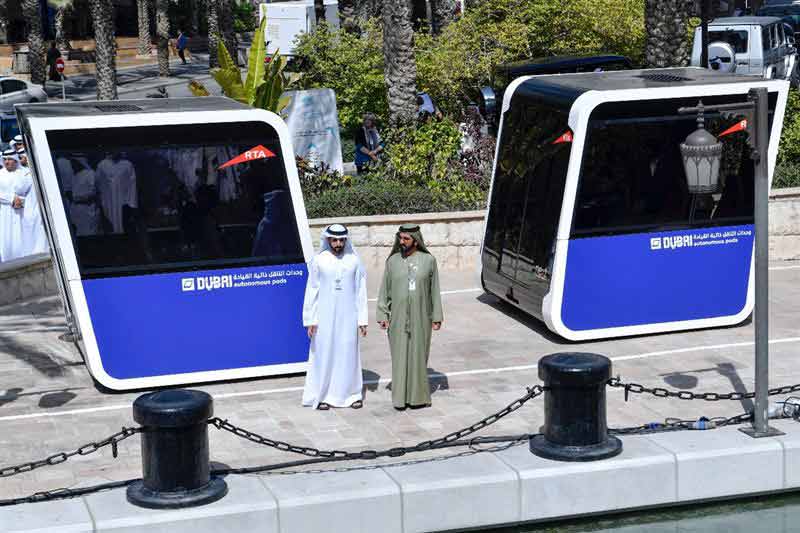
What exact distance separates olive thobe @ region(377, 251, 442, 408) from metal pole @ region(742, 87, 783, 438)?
2.67 metres

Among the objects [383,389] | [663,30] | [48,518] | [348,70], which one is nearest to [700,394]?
[383,389]

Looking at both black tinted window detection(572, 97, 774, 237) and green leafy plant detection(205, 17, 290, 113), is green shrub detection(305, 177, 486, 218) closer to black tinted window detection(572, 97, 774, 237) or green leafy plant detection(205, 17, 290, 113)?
green leafy plant detection(205, 17, 290, 113)

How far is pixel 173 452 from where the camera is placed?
28.0 feet

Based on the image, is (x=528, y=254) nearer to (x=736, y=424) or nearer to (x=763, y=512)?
(x=736, y=424)

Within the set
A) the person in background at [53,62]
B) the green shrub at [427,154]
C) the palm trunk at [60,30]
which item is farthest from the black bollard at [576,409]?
the palm trunk at [60,30]

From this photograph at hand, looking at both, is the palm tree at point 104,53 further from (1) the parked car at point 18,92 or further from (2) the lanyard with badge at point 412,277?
(2) the lanyard with badge at point 412,277

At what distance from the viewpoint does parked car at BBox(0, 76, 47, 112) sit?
34.6 metres

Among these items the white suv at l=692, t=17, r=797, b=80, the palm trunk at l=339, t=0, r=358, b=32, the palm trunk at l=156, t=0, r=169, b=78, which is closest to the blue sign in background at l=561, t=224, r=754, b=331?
the white suv at l=692, t=17, r=797, b=80

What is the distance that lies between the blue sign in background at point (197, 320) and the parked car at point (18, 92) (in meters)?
24.1

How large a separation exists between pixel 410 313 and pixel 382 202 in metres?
6.20

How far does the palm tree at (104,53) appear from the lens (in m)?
32.5

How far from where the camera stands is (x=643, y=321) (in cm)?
1347

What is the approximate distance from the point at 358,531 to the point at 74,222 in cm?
442

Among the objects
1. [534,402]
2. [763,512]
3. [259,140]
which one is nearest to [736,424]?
[763,512]
